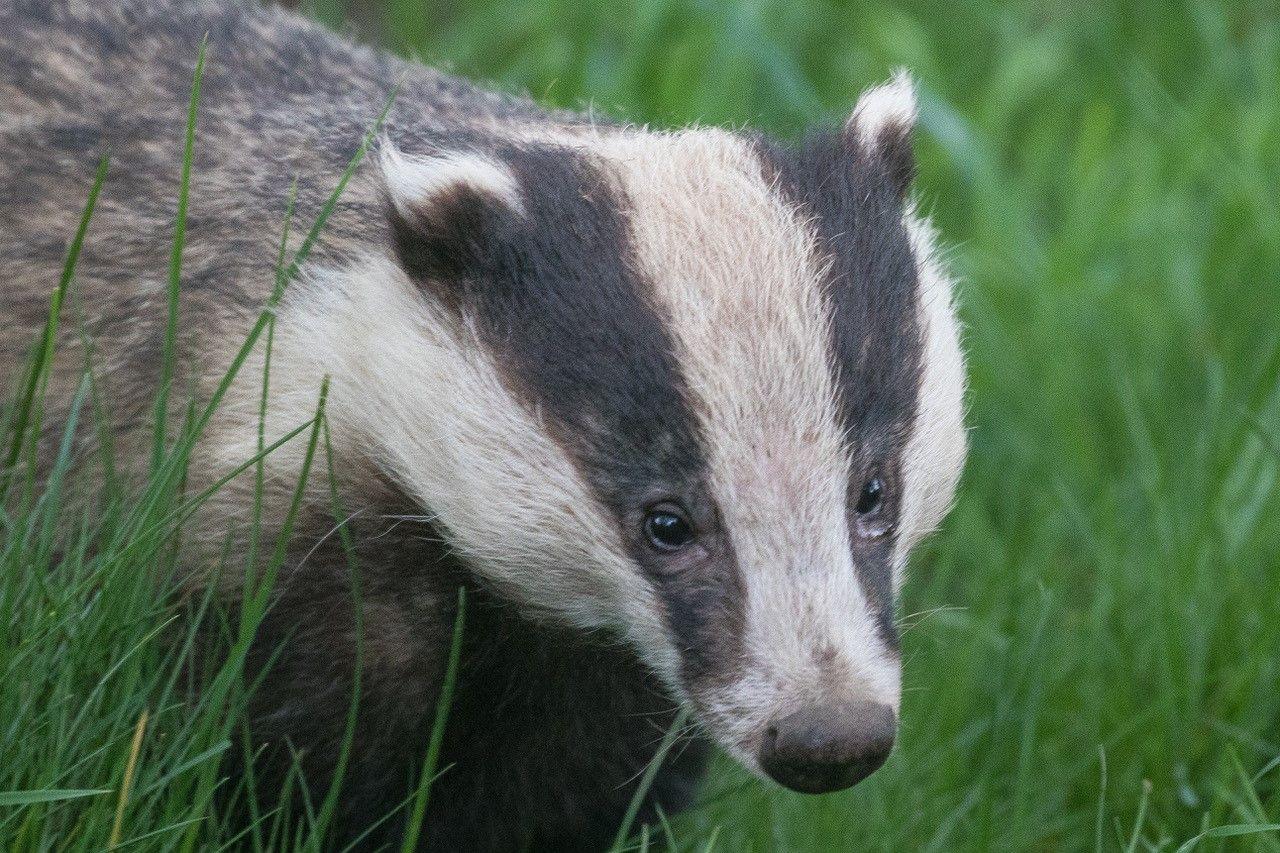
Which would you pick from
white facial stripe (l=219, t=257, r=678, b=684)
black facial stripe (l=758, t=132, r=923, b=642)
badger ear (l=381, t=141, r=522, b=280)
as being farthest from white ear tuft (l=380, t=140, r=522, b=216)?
black facial stripe (l=758, t=132, r=923, b=642)

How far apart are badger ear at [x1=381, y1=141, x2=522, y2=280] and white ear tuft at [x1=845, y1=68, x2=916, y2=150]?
64 centimetres

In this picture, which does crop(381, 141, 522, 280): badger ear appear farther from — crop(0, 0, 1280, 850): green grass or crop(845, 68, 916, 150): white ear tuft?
crop(845, 68, 916, 150): white ear tuft

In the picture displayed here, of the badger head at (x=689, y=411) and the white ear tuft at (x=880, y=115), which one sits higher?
the white ear tuft at (x=880, y=115)

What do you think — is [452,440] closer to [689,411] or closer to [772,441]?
[689,411]

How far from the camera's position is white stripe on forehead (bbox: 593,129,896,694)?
255 cm

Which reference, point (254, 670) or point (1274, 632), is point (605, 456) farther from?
point (1274, 632)

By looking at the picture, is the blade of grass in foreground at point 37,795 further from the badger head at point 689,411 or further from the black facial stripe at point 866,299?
the black facial stripe at point 866,299

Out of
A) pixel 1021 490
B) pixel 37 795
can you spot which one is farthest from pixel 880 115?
pixel 1021 490

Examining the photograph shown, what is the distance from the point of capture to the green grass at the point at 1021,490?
2740 millimetres

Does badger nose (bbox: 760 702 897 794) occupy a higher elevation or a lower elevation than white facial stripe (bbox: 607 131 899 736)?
lower

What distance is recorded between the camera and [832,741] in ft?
8.04

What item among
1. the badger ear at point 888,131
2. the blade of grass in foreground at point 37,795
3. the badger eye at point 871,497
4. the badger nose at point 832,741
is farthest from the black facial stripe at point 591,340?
the blade of grass in foreground at point 37,795

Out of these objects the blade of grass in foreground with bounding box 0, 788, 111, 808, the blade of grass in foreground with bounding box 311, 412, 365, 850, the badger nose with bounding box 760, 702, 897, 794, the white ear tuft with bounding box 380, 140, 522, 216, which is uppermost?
the white ear tuft with bounding box 380, 140, 522, 216

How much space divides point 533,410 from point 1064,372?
2673mm
